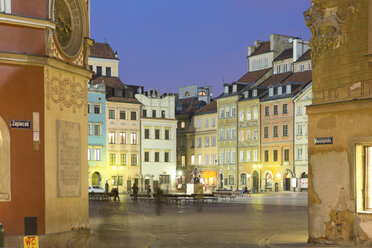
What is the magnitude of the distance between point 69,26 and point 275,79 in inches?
2517

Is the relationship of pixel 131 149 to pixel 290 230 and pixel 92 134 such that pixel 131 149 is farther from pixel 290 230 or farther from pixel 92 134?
pixel 290 230

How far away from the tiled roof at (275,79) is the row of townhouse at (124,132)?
458 inches

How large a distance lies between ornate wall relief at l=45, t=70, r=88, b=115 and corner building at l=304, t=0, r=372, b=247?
230 inches

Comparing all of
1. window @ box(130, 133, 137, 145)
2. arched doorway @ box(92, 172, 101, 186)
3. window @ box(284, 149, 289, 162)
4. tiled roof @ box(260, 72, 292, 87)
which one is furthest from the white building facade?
window @ box(284, 149, 289, 162)

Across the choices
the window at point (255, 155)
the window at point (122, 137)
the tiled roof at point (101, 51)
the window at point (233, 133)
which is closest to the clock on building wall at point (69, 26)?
the window at point (122, 137)

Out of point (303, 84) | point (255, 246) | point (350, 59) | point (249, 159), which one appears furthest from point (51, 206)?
point (249, 159)

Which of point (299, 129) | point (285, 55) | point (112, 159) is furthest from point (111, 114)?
point (285, 55)

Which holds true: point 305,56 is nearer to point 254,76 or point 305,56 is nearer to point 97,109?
point 254,76

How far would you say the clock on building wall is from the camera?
1642 centimetres

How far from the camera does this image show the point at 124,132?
255ft

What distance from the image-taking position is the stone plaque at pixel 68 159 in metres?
15.8

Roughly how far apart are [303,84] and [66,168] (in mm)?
58886

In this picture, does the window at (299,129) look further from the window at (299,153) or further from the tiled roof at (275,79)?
the tiled roof at (275,79)

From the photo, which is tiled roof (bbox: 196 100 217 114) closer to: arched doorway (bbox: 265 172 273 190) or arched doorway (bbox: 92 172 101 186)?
arched doorway (bbox: 265 172 273 190)
